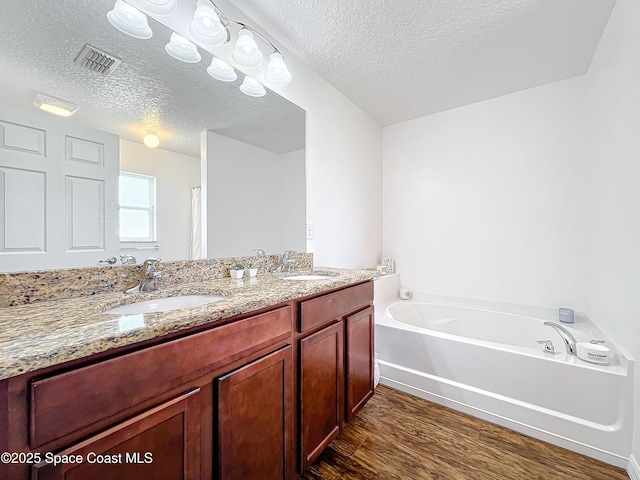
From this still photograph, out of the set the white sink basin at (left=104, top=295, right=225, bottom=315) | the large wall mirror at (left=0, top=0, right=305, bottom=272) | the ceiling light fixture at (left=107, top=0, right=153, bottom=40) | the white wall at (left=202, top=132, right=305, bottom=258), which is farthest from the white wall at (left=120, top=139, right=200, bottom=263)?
the ceiling light fixture at (left=107, top=0, right=153, bottom=40)

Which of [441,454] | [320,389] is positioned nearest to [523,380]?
[441,454]

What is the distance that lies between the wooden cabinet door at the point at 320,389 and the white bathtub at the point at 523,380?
796 mm

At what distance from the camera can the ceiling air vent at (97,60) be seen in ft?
3.42

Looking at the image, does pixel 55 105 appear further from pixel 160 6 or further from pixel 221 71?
pixel 221 71

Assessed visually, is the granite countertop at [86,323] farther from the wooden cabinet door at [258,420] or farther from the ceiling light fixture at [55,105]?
the ceiling light fixture at [55,105]

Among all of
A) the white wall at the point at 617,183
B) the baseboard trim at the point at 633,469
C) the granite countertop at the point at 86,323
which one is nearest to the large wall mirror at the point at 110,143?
the granite countertop at the point at 86,323

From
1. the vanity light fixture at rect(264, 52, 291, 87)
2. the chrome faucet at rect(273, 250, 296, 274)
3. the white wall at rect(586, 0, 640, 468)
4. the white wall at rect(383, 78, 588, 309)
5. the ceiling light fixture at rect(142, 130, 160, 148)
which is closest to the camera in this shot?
the ceiling light fixture at rect(142, 130, 160, 148)

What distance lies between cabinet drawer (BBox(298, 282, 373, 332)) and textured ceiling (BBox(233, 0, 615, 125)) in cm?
162

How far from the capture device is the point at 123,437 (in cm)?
64

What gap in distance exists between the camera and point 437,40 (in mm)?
1794

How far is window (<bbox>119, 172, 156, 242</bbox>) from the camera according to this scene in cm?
115

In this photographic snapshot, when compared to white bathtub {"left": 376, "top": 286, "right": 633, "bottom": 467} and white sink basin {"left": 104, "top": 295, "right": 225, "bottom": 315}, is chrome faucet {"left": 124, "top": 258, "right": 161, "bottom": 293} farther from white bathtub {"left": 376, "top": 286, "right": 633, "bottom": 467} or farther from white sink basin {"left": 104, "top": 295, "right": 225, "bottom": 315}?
white bathtub {"left": 376, "top": 286, "right": 633, "bottom": 467}

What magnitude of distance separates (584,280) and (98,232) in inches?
128

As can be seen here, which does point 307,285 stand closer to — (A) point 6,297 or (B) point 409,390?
(A) point 6,297
